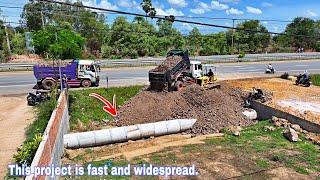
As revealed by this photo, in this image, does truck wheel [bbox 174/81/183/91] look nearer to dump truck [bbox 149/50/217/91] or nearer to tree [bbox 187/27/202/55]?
dump truck [bbox 149/50/217/91]

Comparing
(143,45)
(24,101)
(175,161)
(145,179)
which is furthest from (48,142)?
(143,45)

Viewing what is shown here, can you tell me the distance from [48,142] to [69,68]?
50.6 feet

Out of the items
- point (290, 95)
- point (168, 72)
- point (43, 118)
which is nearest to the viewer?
point (43, 118)

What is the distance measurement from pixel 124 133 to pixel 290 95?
45.9 ft

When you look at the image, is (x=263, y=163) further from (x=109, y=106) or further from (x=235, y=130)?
(x=109, y=106)

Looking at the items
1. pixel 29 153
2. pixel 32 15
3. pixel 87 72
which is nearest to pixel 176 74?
pixel 87 72

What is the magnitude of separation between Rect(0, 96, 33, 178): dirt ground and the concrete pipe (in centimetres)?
273

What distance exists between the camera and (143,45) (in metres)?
55.2

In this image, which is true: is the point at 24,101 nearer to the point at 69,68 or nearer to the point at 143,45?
the point at 69,68

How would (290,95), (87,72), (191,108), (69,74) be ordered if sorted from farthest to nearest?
(87,72), (69,74), (290,95), (191,108)

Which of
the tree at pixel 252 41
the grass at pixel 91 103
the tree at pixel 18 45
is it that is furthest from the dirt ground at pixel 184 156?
the tree at pixel 252 41

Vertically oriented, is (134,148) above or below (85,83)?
below

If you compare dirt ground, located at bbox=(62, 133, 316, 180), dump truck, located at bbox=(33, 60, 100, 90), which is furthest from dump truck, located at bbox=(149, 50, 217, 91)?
dump truck, located at bbox=(33, 60, 100, 90)

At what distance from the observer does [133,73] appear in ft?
120
